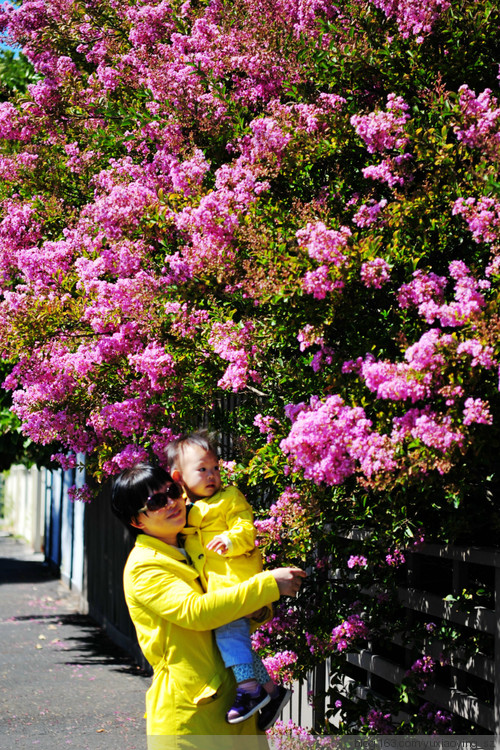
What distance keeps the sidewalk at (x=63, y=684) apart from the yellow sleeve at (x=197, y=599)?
3.85 meters

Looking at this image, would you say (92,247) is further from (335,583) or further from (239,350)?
(335,583)

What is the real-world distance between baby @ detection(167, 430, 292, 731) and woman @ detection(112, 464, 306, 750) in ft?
0.19

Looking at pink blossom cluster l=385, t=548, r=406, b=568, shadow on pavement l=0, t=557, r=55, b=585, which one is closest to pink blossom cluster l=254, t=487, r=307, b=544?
pink blossom cluster l=385, t=548, r=406, b=568

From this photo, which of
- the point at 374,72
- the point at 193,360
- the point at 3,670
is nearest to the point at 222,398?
the point at 193,360

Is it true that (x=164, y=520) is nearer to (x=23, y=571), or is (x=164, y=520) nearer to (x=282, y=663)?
(x=282, y=663)

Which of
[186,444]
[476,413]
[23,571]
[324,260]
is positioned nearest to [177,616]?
[186,444]

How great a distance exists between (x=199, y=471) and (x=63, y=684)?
5.83 metres

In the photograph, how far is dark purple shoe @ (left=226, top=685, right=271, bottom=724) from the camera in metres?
3.15

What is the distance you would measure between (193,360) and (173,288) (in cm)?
53

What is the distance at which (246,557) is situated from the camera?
3.38m

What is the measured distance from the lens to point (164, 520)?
3.26 meters

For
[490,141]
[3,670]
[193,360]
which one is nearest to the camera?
[490,141]

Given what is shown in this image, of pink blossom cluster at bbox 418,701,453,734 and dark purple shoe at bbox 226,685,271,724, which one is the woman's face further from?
pink blossom cluster at bbox 418,701,453,734

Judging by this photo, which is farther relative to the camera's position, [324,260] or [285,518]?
[285,518]
